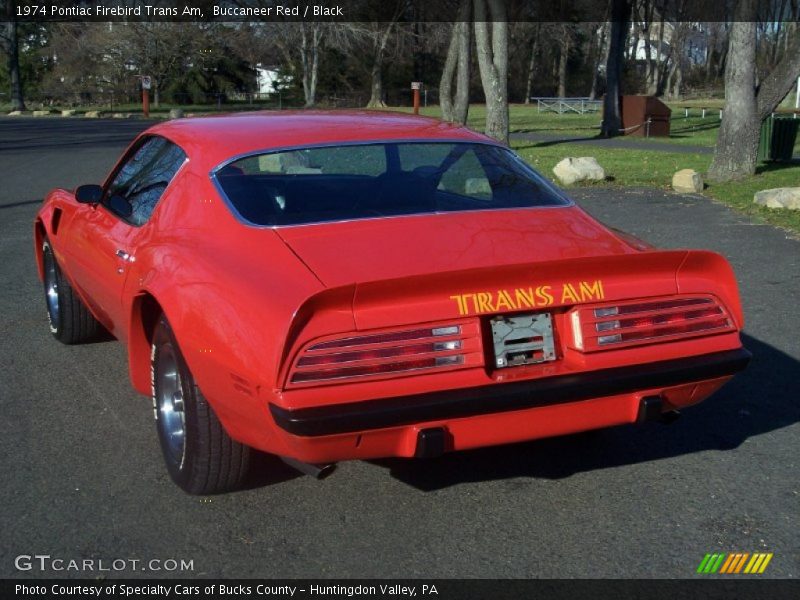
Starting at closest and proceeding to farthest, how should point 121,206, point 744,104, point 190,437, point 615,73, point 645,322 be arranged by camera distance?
point 645,322 → point 190,437 → point 121,206 → point 744,104 → point 615,73

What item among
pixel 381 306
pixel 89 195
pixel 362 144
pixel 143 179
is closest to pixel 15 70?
pixel 89 195

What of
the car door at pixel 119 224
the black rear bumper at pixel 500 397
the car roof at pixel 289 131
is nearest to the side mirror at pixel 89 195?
the car door at pixel 119 224

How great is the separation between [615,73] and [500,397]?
29.4m

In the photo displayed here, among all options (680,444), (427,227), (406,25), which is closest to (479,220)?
(427,227)

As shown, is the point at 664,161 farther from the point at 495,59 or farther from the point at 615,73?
the point at 615,73

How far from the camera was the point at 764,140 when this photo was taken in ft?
61.8

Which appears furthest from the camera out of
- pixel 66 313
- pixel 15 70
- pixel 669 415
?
pixel 15 70

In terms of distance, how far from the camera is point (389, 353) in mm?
3367

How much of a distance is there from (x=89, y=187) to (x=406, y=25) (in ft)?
184

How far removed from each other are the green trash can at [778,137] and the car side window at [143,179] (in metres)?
15.5

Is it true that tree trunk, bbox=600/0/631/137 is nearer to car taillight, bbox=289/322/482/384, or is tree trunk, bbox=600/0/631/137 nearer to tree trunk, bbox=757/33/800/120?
tree trunk, bbox=757/33/800/120

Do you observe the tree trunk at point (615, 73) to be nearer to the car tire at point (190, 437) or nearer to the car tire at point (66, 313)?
the car tire at point (66, 313)

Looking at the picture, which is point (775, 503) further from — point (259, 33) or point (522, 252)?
point (259, 33)

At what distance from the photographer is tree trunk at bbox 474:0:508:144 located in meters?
21.5
